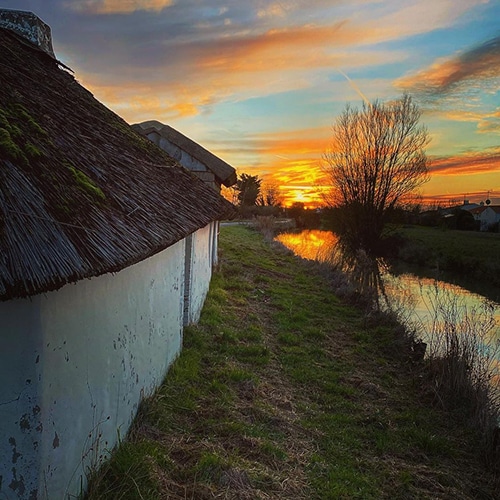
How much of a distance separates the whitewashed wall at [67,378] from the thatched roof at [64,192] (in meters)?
0.27

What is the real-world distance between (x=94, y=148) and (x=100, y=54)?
517 centimetres

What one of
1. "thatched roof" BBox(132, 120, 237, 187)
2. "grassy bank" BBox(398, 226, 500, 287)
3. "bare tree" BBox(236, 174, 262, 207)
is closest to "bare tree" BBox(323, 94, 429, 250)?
"grassy bank" BBox(398, 226, 500, 287)

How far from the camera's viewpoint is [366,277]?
1723cm

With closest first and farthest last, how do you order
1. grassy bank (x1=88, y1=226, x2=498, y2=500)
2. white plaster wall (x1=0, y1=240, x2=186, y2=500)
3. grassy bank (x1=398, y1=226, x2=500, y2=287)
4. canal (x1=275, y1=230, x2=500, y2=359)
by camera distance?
white plaster wall (x1=0, y1=240, x2=186, y2=500) < grassy bank (x1=88, y1=226, x2=498, y2=500) < canal (x1=275, y1=230, x2=500, y2=359) < grassy bank (x1=398, y1=226, x2=500, y2=287)

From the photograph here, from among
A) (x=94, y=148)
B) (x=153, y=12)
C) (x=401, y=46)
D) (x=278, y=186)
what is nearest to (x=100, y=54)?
(x=153, y=12)

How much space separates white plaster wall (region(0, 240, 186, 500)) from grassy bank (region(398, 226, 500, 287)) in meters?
15.6

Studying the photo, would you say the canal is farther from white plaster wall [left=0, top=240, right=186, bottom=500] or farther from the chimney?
the chimney

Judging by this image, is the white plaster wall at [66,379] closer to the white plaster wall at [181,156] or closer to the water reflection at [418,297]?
the water reflection at [418,297]

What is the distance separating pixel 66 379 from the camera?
7.86 feet

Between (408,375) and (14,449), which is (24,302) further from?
(408,375)

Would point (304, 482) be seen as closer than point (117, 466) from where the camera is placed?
No

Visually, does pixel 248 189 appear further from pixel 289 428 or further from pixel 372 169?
pixel 289 428

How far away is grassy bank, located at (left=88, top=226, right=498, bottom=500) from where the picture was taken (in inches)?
131

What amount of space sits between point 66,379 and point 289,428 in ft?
9.02
